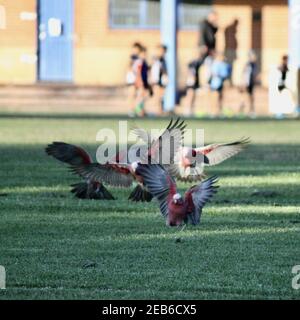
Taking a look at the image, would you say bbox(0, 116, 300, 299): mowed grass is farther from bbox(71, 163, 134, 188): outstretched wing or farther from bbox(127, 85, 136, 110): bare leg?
bbox(127, 85, 136, 110): bare leg

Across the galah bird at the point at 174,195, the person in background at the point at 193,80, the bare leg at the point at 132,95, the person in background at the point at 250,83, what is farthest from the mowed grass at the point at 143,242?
the person in background at the point at 250,83

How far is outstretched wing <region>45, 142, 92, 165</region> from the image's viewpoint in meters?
12.7

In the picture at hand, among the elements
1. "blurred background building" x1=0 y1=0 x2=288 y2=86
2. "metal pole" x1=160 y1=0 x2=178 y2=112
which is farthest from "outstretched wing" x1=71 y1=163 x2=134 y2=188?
"blurred background building" x1=0 y1=0 x2=288 y2=86

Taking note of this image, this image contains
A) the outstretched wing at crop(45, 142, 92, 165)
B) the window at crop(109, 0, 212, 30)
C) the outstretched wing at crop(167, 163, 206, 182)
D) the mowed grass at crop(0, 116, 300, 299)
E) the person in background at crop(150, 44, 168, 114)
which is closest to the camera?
the mowed grass at crop(0, 116, 300, 299)

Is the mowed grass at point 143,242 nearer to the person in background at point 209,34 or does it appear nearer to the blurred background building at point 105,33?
the person in background at point 209,34

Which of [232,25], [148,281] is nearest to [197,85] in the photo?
[232,25]

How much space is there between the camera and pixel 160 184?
442 inches

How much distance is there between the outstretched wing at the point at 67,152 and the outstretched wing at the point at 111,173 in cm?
9

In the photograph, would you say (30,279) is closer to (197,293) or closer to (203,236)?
(197,293)

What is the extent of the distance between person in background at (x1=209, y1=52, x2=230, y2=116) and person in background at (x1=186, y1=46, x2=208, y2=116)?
368mm

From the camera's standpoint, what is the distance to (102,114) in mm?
35250

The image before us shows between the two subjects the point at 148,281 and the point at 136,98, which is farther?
the point at 136,98

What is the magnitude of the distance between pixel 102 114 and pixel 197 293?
1049 inches
